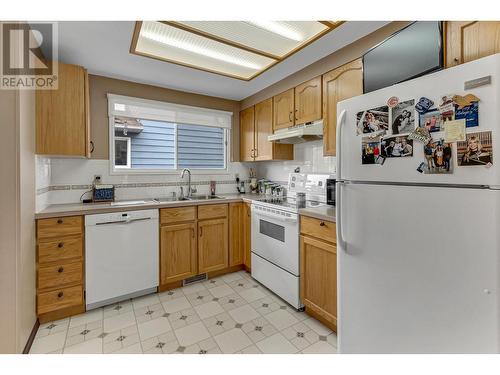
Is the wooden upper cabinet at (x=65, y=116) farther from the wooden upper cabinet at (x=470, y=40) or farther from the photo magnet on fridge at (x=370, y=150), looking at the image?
the wooden upper cabinet at (x=470, y=40)


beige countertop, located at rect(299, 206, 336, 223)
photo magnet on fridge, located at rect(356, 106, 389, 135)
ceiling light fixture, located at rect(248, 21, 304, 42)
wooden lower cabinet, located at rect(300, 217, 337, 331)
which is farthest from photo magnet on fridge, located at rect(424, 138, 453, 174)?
ceiling light fixture, located at rect(248, 21, 304, 42)

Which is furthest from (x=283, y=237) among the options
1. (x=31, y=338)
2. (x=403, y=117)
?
(x=31, y=338)

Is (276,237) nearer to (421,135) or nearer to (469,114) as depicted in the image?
(421,135)

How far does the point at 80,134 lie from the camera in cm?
221

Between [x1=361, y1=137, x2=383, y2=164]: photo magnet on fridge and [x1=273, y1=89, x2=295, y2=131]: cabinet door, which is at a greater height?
[x1=273, y1=89, x2=295, y2=131]: cabinet door

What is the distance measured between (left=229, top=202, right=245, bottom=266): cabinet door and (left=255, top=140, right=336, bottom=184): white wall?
740 millimetres

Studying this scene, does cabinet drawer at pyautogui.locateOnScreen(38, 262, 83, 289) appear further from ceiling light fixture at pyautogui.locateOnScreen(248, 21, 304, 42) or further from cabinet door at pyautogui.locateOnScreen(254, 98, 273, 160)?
ceiling light fixture at pyautogui.locateOnScreen(248, 21, 304, 42)

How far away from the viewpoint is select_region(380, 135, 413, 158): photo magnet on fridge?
1142 mm

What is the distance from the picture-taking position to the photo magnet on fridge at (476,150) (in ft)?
3.00

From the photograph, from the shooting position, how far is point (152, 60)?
87.8 inches

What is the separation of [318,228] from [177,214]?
149 cm

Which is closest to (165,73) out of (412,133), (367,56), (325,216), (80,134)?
(80,134)

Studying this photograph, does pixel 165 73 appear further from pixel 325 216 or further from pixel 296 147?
pixel 325 216
